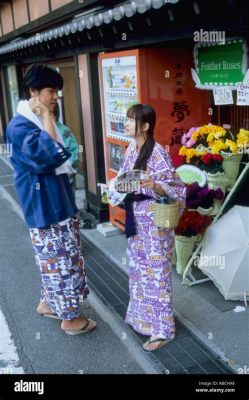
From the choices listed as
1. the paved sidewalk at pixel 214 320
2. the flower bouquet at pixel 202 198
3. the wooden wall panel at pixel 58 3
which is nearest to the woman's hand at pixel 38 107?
the flower bouquet at pixel 202 198

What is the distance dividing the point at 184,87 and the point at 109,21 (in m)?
1.29

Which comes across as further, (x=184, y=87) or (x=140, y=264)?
(x=184, y=87)

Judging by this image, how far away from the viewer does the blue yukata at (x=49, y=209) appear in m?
3.73

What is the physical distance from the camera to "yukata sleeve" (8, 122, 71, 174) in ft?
12.1

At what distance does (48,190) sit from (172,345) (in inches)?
69.3

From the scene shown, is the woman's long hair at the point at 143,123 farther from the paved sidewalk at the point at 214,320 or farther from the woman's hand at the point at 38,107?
the paved sidewalk at the point at 214,320

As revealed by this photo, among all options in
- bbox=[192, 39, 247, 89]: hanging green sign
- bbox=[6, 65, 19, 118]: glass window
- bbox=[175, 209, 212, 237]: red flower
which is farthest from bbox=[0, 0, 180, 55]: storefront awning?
bbox=[6, 65, 19, 118]: glass window

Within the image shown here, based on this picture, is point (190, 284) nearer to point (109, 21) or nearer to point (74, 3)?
point (109, 21)

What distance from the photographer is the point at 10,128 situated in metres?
3.87

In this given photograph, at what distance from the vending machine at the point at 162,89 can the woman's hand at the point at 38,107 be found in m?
1.93

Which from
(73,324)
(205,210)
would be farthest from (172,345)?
(205,210)

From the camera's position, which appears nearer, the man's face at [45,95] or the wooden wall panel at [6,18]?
the man's face at [45,95]
